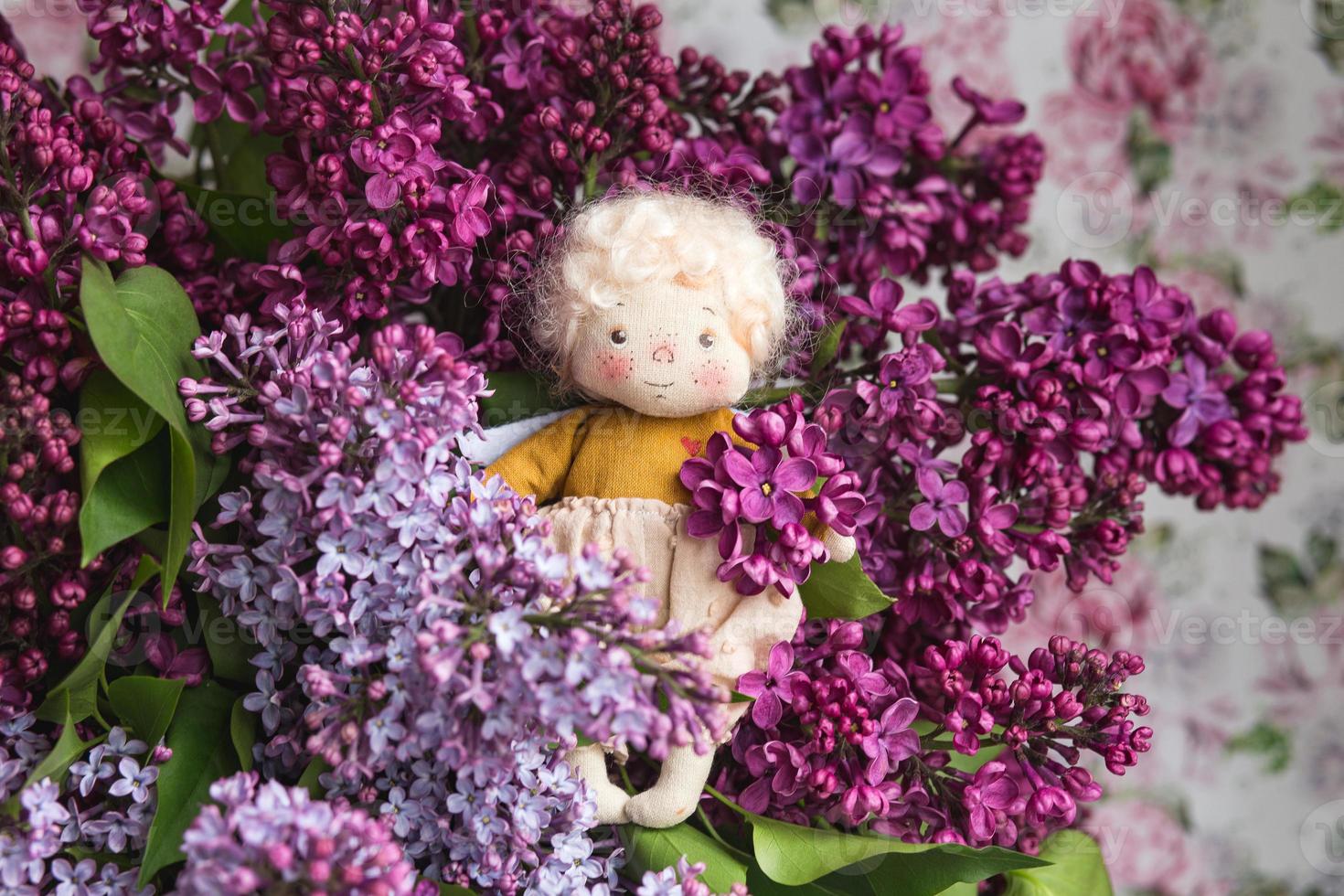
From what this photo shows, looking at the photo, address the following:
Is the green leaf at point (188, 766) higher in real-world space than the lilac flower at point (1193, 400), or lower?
lower

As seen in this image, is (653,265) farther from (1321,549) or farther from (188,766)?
(1321,549)

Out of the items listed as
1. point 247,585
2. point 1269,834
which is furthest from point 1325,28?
point 247,585

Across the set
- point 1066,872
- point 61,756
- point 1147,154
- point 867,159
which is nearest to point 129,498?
point 61,756

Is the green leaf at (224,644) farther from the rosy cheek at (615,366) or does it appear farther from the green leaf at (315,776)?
the rosy cheek at (615,366)

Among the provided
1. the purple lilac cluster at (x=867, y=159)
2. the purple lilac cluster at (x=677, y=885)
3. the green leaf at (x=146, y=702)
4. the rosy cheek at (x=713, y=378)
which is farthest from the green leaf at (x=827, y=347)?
the green leaf at (x=146, y=702)

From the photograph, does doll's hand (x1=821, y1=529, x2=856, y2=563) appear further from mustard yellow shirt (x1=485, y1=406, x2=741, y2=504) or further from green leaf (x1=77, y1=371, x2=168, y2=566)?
green leaf (x1=77, y1=371, x2=168, y2=566)

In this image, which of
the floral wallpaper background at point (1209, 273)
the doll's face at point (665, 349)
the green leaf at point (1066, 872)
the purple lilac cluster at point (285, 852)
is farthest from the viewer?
the floral wallpaper background at point (1209, 273)
